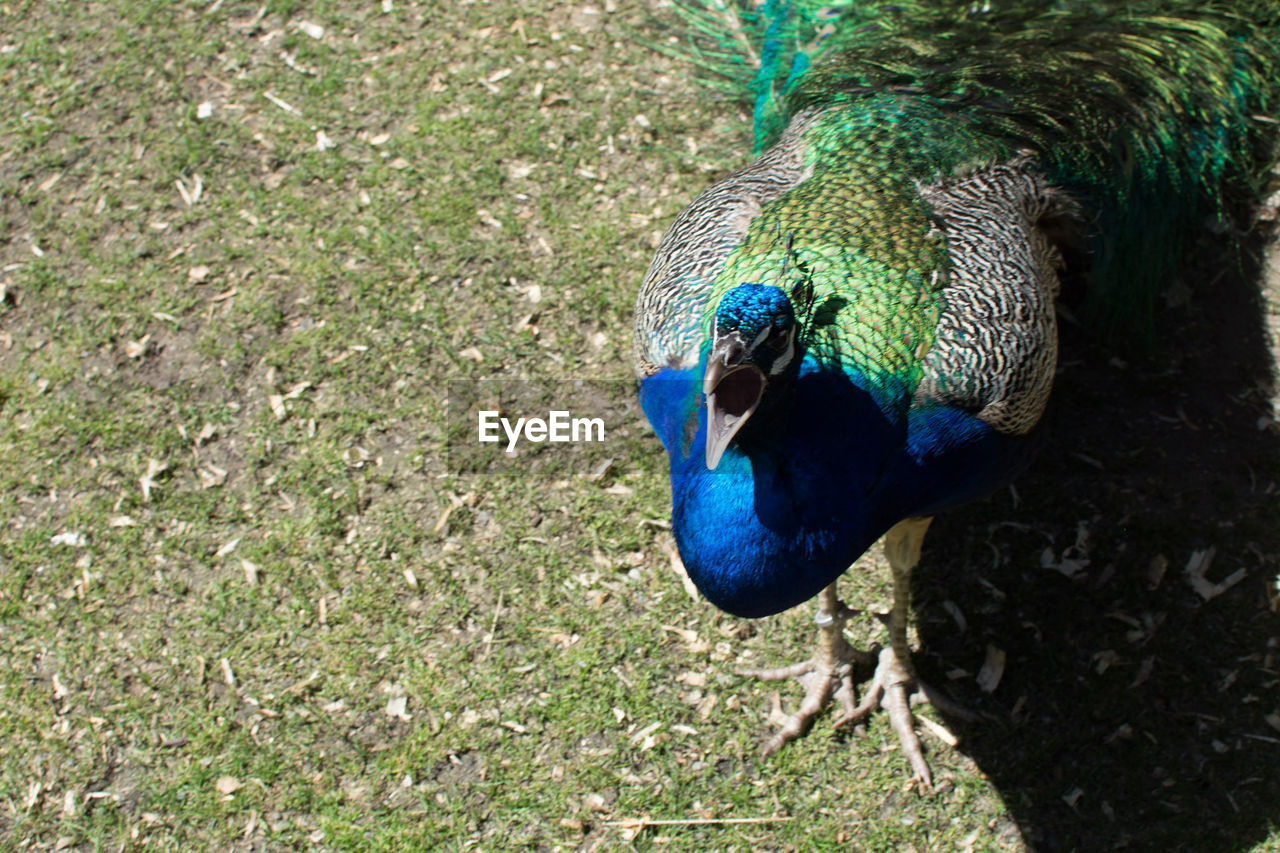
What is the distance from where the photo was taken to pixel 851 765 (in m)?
2.99

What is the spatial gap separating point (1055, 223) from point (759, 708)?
156 cm

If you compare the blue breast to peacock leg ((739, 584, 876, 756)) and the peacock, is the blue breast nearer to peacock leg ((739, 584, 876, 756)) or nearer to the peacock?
the peacock

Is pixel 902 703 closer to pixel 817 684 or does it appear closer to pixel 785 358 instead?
pixel 817 684

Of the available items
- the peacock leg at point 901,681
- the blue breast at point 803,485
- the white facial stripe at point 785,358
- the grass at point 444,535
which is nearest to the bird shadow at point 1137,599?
the grass at point 444,535

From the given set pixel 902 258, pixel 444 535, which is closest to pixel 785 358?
pixel 902 258

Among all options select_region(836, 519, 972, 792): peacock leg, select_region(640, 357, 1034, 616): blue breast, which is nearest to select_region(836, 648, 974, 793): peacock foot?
select_region(836, 519, 972, 792): peacock leg

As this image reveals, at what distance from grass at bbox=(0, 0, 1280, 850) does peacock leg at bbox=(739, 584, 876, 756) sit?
0.19 ft

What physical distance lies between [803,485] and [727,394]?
0.30 m

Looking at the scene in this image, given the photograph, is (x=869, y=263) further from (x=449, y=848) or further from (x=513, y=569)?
(x=449, y=848)

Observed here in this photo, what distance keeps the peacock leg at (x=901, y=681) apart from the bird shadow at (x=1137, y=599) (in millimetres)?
124

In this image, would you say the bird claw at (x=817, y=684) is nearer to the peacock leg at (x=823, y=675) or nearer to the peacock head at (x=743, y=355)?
the peacock leg at (x=823, y=675)

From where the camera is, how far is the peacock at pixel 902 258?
2.20m

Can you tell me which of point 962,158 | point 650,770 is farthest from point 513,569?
point 962,158

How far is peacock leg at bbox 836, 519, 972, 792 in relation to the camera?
2.86m
